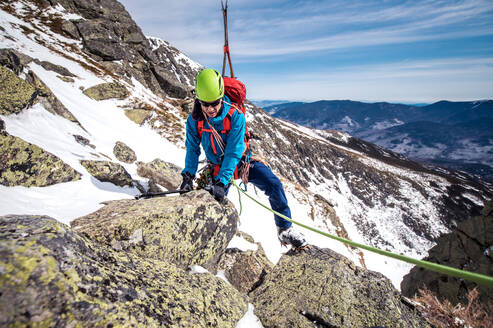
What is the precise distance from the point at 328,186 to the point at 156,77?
155 ft

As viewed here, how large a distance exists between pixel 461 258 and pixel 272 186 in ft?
53.1

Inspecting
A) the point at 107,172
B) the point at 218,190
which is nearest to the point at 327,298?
the point at 218,190

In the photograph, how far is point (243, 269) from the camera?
549 centimetres

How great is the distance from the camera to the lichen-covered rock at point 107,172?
6.91 metres

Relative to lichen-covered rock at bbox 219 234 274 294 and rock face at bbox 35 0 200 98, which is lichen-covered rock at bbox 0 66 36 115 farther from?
rock face at bbox 35 0 200 98

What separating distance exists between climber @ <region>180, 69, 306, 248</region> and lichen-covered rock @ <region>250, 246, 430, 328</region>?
992mm

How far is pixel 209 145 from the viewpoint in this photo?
205 inches

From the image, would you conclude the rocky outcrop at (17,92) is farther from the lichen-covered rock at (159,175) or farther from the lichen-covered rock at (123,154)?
the lichen-covered rock at (159,175)

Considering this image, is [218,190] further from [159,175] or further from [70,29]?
[70,29]

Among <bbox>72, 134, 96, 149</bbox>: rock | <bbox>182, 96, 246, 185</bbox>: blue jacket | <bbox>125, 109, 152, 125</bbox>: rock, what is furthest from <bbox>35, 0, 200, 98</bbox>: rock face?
<bbox>182, 96, 246, 185</bbox>: blue jacket

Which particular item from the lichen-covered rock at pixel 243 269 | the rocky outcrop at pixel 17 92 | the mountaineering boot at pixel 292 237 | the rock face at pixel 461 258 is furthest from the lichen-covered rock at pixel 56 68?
the rock face at pixel 461 258

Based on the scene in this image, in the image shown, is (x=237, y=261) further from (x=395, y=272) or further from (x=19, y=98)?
(x=395, y=272)

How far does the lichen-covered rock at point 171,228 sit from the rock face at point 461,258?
1345 cm

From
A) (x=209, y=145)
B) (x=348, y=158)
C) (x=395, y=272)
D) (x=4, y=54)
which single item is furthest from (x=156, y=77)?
(x=348, y=158)
